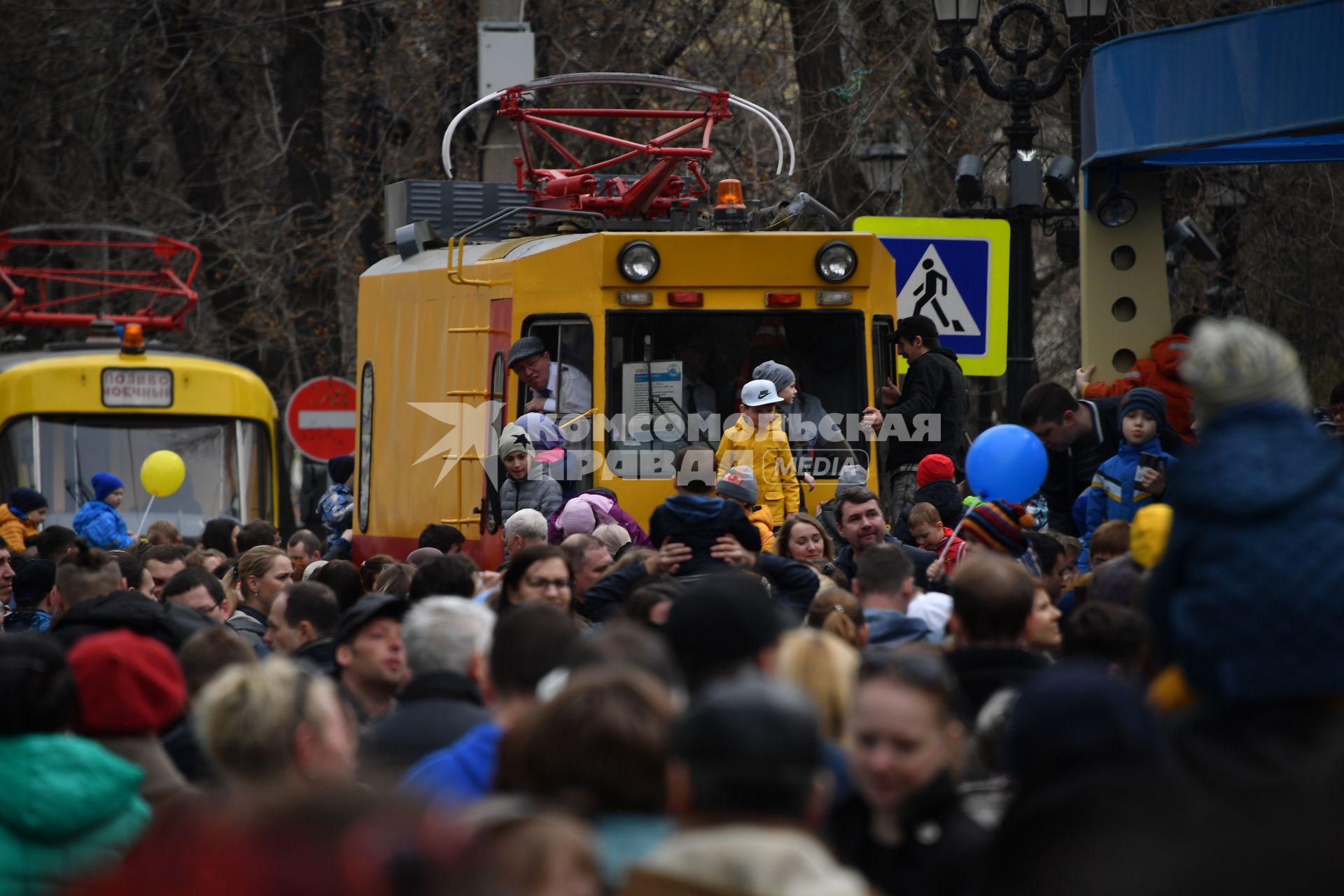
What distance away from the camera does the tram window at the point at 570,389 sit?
35.3 feet

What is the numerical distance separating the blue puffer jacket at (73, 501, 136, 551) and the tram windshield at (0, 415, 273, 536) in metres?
3.89

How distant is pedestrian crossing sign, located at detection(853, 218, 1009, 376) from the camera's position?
473 inches

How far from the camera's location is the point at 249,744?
4.28 meters

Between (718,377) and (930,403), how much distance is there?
48.1 inches

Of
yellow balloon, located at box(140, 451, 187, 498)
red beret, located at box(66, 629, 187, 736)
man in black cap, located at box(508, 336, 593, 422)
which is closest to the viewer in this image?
red beret, located at box(66, 629, 187, 736)

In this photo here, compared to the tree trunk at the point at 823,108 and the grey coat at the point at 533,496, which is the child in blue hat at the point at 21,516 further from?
the tree trunk at the point at 823,108

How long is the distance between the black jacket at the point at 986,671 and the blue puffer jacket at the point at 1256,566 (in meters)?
0.75

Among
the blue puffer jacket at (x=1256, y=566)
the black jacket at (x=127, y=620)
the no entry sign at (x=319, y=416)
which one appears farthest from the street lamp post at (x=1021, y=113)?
the blue puffer jacket at (x=1256, y=566)

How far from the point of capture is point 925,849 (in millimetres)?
3877

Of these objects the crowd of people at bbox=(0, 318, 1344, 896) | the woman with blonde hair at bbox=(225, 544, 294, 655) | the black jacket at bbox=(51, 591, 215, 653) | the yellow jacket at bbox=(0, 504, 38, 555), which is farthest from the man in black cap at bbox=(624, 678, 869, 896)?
the yellow jacket at bbox=(0, 504, 38, 555)

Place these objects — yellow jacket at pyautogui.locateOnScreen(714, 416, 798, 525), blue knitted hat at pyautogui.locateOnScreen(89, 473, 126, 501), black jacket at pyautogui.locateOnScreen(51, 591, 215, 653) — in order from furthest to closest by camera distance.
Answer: blue knitted hat at pyautogui.locateOnScreen(89, 473, 126, 501) → yellow jacket at pyautogui.locateOnScreen(714, 416, 798, 525) → black jacket at pyautogui.locateOnScreen(51, 591, 215, 653)

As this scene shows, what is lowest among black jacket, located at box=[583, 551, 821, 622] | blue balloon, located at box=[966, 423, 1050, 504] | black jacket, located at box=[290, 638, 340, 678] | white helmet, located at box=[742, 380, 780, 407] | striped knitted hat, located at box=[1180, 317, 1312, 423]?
black jacket, located at box=[290, 638, 340, 678]

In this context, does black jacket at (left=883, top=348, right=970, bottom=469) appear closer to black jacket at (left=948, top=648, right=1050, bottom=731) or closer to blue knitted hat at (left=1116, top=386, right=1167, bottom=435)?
blue knitted hat at (left=1116, top=386, right=1167, bottom=435)

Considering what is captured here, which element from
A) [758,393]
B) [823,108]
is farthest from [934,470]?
[823,108]
